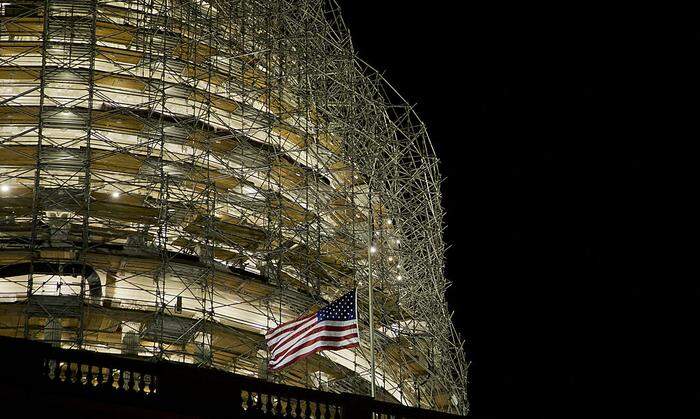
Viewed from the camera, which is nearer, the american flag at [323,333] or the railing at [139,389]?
the railing at [139,389]

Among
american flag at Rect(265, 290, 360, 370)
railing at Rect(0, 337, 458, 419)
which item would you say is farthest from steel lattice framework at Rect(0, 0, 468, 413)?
railing at Rect(0, 337, 458, 419)

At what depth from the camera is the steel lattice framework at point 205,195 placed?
91.5 feet

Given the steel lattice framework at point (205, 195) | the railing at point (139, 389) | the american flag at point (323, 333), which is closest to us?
the railing at point (139, 389)

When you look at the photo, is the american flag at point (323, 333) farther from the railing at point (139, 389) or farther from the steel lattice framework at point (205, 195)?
the railing at point (139, 389)

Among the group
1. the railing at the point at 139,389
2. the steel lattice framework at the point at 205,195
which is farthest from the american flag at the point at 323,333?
the railing at the point at 139,389

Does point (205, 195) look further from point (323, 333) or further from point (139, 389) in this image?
point (139, 389)

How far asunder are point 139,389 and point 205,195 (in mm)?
12931

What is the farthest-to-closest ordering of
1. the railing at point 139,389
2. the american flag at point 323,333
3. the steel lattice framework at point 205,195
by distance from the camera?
the steel lattice framework at point 205,195
the american flag at point 323,333
the railing at point 139,389

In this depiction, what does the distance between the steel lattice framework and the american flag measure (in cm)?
284

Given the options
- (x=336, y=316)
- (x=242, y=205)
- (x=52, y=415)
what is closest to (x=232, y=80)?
(x=242, y=205)

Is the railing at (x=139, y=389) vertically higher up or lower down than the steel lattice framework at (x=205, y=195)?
lower down

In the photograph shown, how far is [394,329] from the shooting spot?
3250 cm

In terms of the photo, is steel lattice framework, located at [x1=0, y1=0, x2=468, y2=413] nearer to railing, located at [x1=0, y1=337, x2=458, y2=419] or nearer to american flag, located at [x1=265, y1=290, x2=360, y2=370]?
american flag, located at [x1=265, y1=290, x2=360, y2=370]

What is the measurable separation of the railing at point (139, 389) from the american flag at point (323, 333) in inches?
192
